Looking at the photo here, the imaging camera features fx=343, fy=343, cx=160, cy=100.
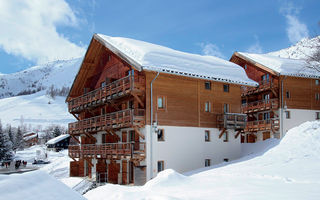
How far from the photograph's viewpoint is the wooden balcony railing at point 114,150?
25.1m

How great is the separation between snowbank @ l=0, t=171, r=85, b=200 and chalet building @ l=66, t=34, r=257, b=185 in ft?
61.8

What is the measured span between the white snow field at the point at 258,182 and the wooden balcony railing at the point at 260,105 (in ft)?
39.5

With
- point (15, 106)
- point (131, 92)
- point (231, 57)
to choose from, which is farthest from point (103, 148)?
point (15, 106)

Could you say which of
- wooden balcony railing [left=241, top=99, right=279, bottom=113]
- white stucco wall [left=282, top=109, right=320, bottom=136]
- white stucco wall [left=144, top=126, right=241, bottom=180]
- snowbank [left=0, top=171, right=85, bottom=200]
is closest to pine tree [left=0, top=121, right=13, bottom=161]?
wooden balcony railing [left=241, top=99, right=279, bottom=113]

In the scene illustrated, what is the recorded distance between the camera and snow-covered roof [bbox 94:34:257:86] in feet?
85.4

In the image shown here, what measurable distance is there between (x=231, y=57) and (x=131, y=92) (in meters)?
22.9

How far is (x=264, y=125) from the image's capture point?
37031mm

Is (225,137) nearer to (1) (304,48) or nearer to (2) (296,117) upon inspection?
(2) (296,117)

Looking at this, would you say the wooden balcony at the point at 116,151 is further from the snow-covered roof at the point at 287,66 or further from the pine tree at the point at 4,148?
the pine tree at the point at 4,148

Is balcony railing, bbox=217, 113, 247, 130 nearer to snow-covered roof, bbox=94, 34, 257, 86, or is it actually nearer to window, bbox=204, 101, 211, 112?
window, bbox=204, 101, 211, 112

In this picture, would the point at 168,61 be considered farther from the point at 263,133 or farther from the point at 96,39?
the point at 263,133

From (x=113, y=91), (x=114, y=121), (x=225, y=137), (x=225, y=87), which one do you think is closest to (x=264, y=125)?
(x=225, y=137)

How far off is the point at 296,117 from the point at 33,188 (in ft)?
115

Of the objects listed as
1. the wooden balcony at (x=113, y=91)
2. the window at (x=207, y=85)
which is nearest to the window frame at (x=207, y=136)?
the window at (x=207, y=85)
